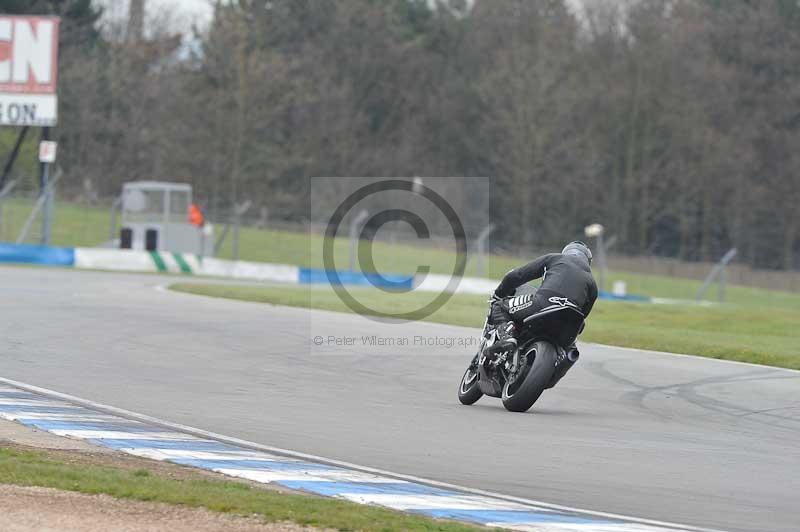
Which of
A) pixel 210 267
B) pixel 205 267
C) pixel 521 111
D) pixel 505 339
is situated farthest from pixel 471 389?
pixel 521 111

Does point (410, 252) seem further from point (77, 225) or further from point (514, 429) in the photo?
point (514, 429)

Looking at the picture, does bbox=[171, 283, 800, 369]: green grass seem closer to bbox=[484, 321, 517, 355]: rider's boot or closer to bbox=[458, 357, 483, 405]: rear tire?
bbox=[458, 357, 483, 405]: rear tire

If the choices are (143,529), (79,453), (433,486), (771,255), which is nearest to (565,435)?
(433,486)

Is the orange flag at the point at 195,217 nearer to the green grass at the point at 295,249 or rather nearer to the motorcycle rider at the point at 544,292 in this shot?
the green grass at the point at 295,249

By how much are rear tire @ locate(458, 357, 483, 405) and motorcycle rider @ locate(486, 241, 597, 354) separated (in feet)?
1.46

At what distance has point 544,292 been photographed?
35.3ft

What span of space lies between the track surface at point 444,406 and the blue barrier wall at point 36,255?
1400 cm

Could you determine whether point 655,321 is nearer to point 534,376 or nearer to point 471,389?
point 471,389

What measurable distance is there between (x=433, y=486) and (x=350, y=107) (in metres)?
63.0

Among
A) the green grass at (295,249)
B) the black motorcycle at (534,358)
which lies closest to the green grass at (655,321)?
the black motorcycle at (534,358)

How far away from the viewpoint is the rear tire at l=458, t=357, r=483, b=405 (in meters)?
11.5

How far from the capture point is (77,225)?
1550 inches

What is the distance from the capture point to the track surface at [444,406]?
7.90 metres

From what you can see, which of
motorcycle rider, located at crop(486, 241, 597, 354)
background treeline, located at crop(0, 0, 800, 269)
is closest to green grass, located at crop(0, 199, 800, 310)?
background treeline, located at crop(0, 0, 800, 269)
